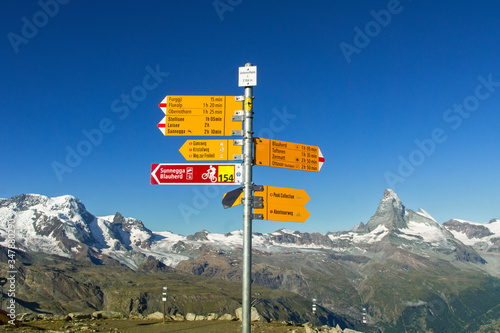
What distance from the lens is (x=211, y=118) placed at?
45.8 feet

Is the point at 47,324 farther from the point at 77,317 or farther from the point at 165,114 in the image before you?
the point at 165,114

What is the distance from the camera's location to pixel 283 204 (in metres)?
13.7

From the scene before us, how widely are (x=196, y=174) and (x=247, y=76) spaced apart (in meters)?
3.91

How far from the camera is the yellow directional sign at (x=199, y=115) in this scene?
13633mm

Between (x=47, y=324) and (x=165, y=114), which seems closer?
(x=165, y=114)

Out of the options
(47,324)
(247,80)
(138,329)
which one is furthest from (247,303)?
(47,324)

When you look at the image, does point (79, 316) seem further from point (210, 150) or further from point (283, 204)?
point (283, 204)

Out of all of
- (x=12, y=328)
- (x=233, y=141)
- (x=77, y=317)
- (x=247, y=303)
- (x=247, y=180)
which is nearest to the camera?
(x=247, y=303)

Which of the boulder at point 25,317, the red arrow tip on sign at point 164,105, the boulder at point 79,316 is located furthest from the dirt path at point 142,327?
the red arrow tip on sign at point 164,105

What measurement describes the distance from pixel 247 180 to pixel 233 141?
5.62 feet

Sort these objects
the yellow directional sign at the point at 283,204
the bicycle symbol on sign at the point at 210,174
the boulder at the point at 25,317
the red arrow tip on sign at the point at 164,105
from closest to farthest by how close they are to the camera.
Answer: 1. the yellow directional sign at the point at 283,204
2. the bicycle symbol on sign at the point at 210,174
3. the red arrow tip on sign at the point at 164,105
4. the boulder at the point at 25,317

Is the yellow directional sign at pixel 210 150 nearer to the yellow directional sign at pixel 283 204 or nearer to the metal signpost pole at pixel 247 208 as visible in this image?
the metal signpost pole at pixel 247 208

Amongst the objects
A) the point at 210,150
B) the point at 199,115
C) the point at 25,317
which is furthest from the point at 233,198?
the point at 25,317

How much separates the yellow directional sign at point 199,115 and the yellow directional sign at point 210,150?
304mm
